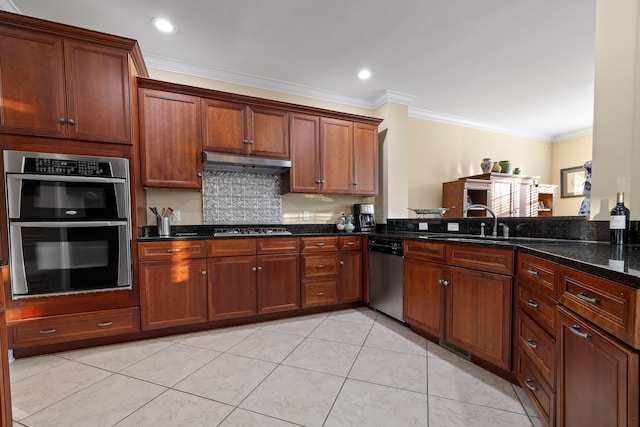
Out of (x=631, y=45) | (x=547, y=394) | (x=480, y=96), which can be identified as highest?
(x=480, y=96)

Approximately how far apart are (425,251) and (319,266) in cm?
114

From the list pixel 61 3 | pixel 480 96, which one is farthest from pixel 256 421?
pixel 480 96

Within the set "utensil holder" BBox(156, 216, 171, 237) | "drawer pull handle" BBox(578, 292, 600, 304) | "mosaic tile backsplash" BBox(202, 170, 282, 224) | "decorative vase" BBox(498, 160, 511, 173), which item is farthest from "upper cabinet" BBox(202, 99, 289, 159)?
"decorative vase" BBox(498, 160, 511, 173)

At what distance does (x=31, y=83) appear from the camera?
1.97m

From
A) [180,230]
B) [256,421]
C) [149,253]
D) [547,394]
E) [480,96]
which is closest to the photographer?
[547,394]

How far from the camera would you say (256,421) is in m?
1.39

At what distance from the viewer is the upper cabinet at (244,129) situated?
8.91ft

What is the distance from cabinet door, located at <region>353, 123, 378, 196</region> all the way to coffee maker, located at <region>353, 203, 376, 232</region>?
8.9 inches

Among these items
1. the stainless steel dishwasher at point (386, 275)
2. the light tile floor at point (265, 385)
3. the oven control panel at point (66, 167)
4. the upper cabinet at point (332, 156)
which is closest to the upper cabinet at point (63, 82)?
the oven control panel at point (66, 167)

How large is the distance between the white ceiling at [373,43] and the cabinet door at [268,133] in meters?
0.55

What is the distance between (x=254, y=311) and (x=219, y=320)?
33 cm

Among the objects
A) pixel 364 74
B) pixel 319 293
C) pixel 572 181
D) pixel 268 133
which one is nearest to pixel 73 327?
pixel 319 293

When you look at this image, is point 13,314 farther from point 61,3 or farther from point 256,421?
point 61,3

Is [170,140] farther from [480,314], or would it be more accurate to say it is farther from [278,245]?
[480,314]
